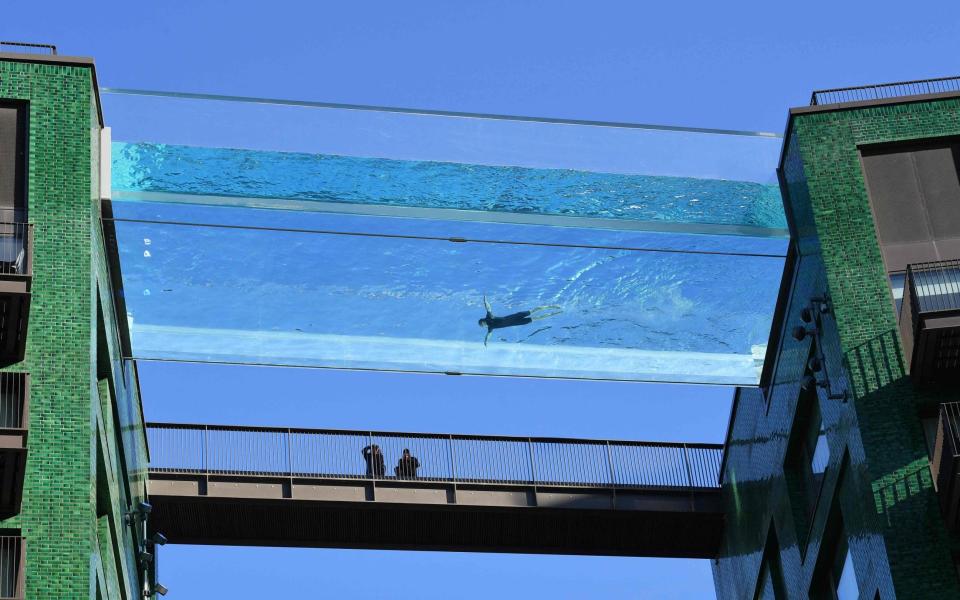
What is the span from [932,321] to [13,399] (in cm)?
1696

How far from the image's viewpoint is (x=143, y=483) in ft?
133

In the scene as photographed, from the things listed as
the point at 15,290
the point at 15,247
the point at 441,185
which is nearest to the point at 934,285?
the point at 441,185

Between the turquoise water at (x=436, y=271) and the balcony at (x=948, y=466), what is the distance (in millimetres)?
7762

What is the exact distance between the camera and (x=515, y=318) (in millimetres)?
37969

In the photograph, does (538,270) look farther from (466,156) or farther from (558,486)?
(558,486)

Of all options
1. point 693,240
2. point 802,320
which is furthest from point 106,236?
point 802,320

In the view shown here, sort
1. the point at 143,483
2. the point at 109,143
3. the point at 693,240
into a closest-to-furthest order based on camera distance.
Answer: the point at 109,143 < the point at 693,240 < the point at 143,483

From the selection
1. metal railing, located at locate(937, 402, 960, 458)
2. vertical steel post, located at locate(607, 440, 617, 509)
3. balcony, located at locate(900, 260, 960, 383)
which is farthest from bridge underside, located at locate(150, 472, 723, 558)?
metal railing, located at locate(937, 402, 960, 458)

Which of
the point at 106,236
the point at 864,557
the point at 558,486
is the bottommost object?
the point at 864,557

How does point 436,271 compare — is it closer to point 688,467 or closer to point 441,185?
point 441,185

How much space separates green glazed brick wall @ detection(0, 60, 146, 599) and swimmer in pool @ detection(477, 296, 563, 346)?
27.5 feet

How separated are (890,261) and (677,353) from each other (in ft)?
21.6

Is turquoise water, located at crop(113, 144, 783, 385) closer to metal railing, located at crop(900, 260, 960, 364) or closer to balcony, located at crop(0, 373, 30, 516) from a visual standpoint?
metal railing, located at crop(900, 260, 960, 364)

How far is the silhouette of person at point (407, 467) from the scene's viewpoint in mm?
43188
